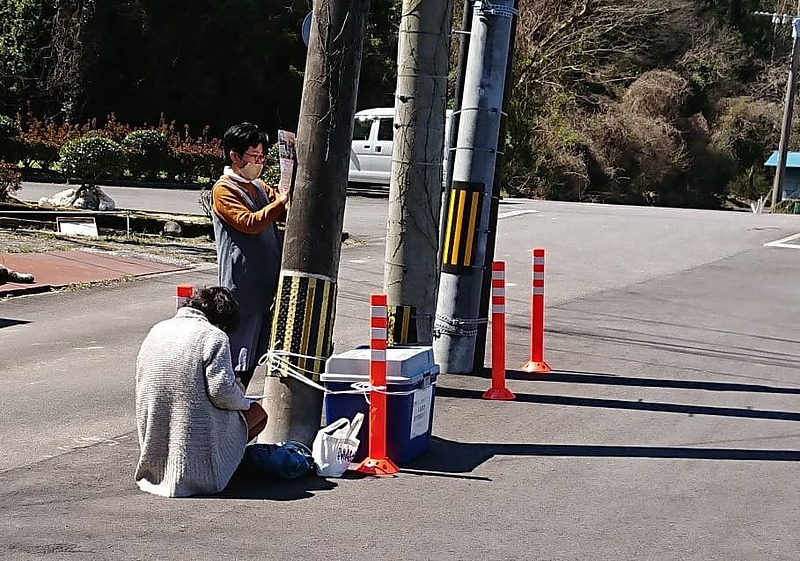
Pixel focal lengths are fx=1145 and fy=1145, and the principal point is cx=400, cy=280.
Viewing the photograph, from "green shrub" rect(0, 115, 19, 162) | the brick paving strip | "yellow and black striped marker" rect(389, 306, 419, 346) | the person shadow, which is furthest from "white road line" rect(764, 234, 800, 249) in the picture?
the person shadow

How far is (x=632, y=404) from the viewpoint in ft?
30.8

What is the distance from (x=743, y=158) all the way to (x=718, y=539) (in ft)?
144

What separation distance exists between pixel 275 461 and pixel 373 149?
2416cm

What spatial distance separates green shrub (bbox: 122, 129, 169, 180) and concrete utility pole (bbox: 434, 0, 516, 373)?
1775 cm

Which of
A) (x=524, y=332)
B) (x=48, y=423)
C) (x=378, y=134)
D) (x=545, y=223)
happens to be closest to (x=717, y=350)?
(x=524, y=332)

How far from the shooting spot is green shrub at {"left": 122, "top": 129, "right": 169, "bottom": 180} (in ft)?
88.1

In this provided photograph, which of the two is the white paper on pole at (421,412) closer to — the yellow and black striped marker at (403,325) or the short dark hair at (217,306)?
the short dark hair at (217,306)

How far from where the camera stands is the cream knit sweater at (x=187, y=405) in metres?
6.27

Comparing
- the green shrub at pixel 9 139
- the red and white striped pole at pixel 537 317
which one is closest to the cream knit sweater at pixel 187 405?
the red and white striped pole at pixel 537 317

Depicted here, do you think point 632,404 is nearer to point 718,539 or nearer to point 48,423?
point 718,539

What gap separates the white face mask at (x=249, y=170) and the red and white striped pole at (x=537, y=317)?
3655 millimetres

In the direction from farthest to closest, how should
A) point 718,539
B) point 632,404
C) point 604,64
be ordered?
1. point 604,64
2. point 632,404
3. point 718,539

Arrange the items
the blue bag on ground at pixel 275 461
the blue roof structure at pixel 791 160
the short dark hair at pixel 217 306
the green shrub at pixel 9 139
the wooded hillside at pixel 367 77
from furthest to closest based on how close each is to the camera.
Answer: the blue roof structure at pixel 791 160 → the wooded hillside at pixel 367 77 → the green shrub at pixel 9 139 → the blue bag on ground at pixel 275 461 → the short dark hair at pixel 217 306

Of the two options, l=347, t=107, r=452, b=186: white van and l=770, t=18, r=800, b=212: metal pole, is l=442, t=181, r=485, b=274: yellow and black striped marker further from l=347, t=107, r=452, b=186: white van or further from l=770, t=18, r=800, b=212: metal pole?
l=770, t=18, r=800, b=212: metal pole
